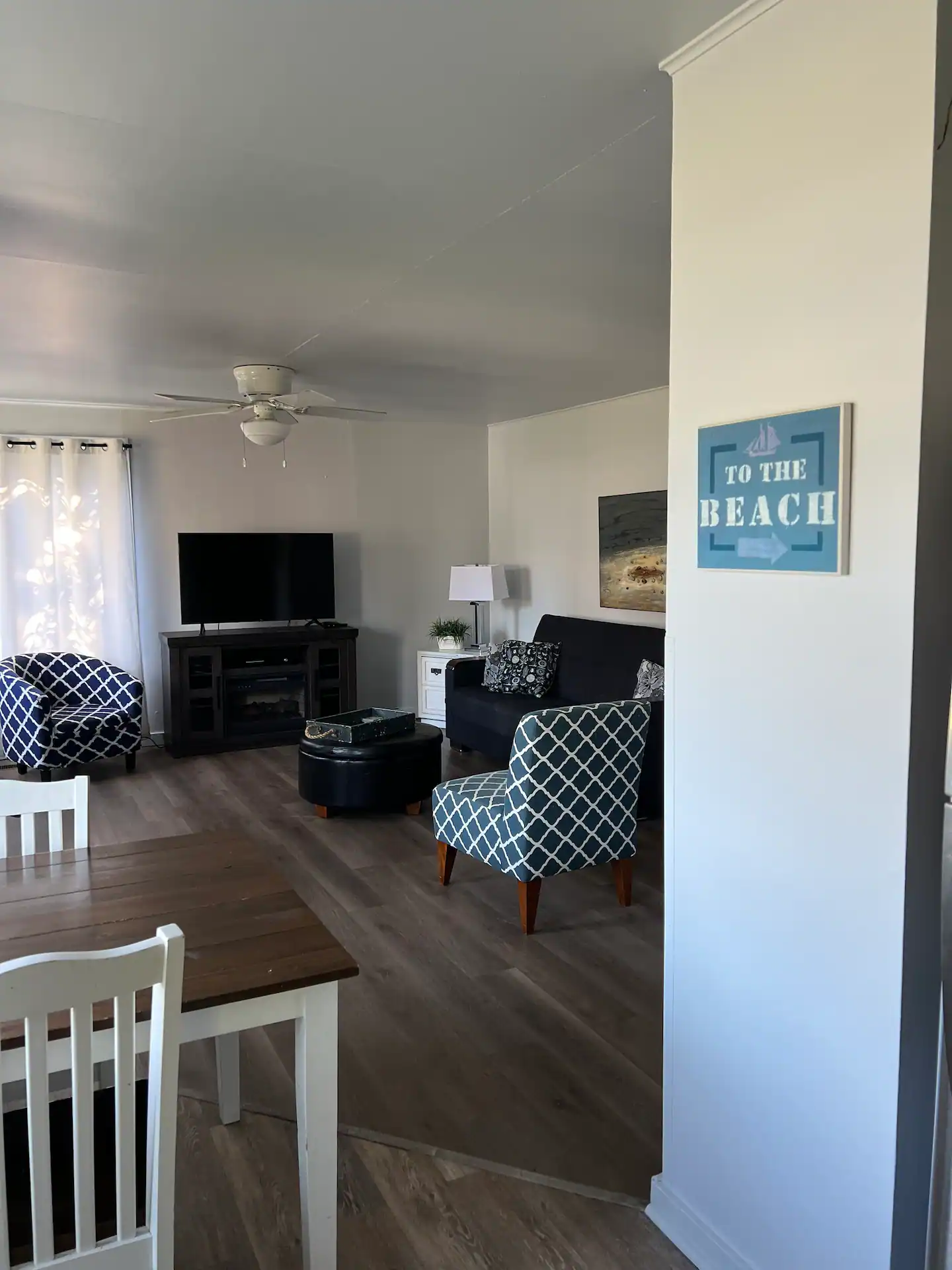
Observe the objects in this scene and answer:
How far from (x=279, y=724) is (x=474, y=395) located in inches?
109

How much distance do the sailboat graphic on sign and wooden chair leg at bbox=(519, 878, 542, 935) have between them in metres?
2.27

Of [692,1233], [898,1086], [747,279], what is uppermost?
[747,279]

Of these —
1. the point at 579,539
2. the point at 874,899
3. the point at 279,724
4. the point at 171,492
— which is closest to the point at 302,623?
the point at 279,724

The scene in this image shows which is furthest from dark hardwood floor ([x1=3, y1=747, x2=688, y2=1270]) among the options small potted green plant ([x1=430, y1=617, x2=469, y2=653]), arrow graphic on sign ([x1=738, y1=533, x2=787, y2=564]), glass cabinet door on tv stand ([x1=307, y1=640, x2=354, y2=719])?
small potted green plant ([x1=430, y1=617, x2=469, y2=653])

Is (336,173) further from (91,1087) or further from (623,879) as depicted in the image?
(623,879)

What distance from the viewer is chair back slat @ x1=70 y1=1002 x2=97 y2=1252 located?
1301 millimetres

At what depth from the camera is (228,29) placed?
1714 mm

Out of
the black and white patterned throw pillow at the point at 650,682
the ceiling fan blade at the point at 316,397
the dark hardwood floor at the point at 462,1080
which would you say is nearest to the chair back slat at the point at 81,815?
the dark hardwood floor at the point at 462,1080

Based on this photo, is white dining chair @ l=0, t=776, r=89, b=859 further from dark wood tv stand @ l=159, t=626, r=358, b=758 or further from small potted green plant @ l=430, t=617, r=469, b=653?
small potted green plant @ l=430, t=617, r=469, b=653

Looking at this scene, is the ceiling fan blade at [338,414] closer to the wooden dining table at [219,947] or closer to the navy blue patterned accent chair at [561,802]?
the navy blue patterned accent chair at [561,802]

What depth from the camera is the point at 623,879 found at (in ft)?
12.6

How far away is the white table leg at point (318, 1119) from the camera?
1680 millimetres

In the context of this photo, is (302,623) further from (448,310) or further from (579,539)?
(448,310)

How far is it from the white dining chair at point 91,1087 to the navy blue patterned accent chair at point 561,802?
2.08 m
